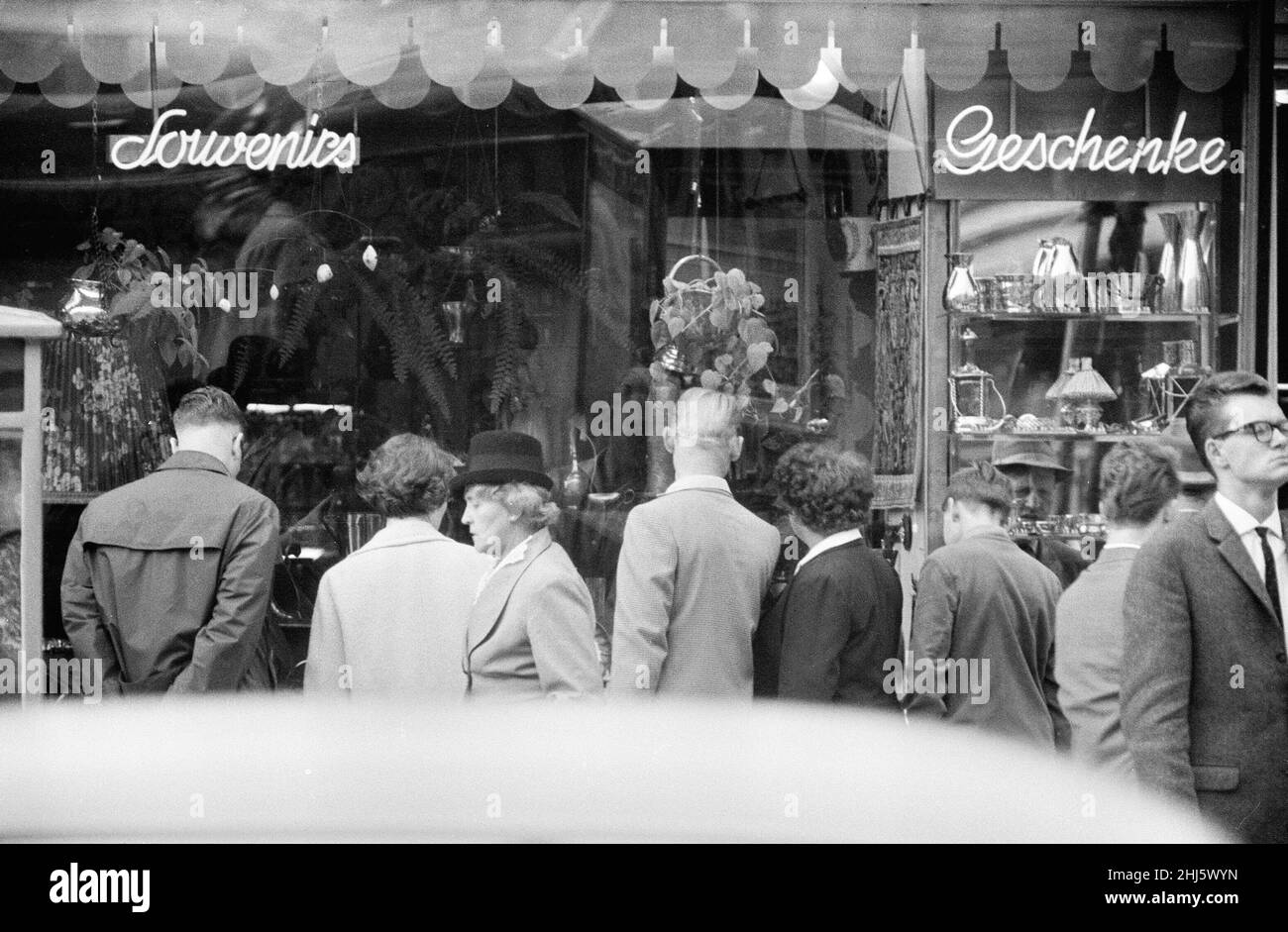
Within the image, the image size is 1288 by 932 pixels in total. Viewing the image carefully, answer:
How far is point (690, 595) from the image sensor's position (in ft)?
17.8

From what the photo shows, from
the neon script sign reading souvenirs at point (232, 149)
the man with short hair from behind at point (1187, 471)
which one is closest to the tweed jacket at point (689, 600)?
the man with short hair from behind at point (1187, 471)

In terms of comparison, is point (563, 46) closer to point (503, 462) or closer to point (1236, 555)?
point (503, 462)

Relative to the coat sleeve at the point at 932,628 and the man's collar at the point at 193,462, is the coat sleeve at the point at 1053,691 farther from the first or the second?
the man's collar at the point at 193,462

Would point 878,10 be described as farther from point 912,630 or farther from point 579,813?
point 579,813

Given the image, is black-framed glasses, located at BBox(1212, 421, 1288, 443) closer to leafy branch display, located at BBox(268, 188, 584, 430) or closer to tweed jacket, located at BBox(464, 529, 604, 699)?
tweed jacket, located at BBox(464, 529, 604, 699)

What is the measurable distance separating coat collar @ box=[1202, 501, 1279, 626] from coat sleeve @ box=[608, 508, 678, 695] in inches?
69.7

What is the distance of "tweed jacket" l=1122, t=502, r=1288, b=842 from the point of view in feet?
14.5

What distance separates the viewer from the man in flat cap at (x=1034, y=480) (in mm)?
6434

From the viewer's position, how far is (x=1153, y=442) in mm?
6504

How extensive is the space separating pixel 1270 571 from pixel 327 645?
305cm

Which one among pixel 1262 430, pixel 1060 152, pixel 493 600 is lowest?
pixel 493 600

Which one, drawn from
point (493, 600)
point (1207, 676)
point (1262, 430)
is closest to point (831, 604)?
point (493, 600)

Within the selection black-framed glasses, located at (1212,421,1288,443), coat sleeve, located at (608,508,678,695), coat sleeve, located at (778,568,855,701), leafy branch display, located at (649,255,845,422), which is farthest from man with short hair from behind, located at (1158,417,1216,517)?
coat sleeve, located at (608,508,678,695)
